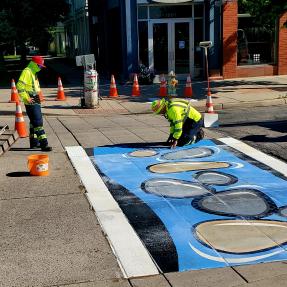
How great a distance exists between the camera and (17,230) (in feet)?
19.7

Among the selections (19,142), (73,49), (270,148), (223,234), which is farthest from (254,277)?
(73,49)

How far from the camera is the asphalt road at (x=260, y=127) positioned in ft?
33.9

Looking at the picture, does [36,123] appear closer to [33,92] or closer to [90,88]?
[33,92]

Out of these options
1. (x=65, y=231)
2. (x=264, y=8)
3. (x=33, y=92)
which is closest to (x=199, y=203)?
(x=65, y=231)

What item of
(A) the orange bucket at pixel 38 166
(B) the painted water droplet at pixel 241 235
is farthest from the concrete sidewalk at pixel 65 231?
(B) the painted water droplet at pixel 241 235

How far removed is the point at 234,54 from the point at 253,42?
1.45 meters

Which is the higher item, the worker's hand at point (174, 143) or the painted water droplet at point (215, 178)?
the worker's hand at point (174, 143)

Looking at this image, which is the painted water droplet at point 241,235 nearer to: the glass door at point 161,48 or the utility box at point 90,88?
the utility box at point 90,88

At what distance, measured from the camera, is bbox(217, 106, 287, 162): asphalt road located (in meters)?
10.3

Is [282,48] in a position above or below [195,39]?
below

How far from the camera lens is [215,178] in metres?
8.06

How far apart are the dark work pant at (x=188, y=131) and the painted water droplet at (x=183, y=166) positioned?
4.52 feet

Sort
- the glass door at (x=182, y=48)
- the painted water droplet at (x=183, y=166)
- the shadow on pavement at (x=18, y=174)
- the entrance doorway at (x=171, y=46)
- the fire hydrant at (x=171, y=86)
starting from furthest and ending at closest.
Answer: the glass door at (x=182, y=48) → the entrance doorway at (x=171, y=46) → the fire hydrant at (x=171, y=86) → the painted water droplet at (x=183, y=166) → the shadow on pavement at (x=18, y=174)

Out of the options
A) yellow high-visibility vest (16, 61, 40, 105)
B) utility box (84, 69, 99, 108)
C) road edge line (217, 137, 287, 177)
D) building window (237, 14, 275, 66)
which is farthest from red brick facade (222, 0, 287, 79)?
yellow high-visibility vest (16, 61, 40, 105)
